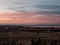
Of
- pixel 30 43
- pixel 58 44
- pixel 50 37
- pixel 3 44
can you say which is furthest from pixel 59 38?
pixel 3 44

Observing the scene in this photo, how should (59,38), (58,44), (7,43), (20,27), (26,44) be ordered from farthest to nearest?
1. (20,27)
2. (59,38)
3. (7,43)
4. (58,44)
5. (26,44)

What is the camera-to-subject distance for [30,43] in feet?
41.0

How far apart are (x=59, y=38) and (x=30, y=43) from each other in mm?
Result: 3155

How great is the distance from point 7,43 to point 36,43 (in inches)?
81.8

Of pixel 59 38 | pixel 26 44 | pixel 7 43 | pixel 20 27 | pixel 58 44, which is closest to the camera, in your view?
pixel 26 44

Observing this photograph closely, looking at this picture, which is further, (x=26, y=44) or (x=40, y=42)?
(x=40, y=42)

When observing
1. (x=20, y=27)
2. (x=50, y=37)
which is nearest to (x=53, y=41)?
(x=50, y=37)

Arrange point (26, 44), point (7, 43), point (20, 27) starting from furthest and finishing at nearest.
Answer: point (20, 27) → point (7, 43) → point (26, 44)

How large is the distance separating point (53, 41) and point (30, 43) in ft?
6.91

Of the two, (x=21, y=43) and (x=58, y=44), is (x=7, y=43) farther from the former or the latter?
(x=58, y=44)

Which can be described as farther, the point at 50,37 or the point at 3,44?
the point at 50,37

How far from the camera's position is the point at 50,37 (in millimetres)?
15227

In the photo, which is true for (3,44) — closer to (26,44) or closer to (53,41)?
(26,44)

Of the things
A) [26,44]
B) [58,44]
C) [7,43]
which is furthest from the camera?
[7,43]
